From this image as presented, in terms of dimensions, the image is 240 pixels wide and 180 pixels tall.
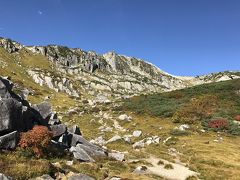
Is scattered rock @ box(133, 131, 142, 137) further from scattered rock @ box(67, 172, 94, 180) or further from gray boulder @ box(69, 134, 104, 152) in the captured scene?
scattered rock @ box(67, 172, 94, 180)

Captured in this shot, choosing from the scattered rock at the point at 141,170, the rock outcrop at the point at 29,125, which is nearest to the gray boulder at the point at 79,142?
the rock outcrop at the point at 29,125

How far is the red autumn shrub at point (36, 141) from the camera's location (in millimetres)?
30766

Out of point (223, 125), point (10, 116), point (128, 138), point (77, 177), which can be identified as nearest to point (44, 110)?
point (10, 116)

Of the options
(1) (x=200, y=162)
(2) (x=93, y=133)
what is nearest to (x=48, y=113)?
(1) (x=200, y=162)

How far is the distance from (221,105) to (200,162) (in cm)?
4373

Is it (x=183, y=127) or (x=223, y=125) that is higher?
(x=223, y=125)

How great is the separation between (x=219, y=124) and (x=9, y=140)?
5012cm

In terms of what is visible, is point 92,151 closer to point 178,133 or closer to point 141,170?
point 141,170

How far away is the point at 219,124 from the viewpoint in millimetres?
71188

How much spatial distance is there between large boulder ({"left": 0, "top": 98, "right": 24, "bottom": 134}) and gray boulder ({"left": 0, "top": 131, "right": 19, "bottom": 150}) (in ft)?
3.99

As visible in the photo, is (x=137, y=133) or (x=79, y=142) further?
(x=137, y=133)

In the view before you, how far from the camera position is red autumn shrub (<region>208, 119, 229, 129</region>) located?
70625mm

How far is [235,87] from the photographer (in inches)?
3932

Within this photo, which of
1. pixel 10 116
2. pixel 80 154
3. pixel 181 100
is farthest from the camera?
pixel 181 100
